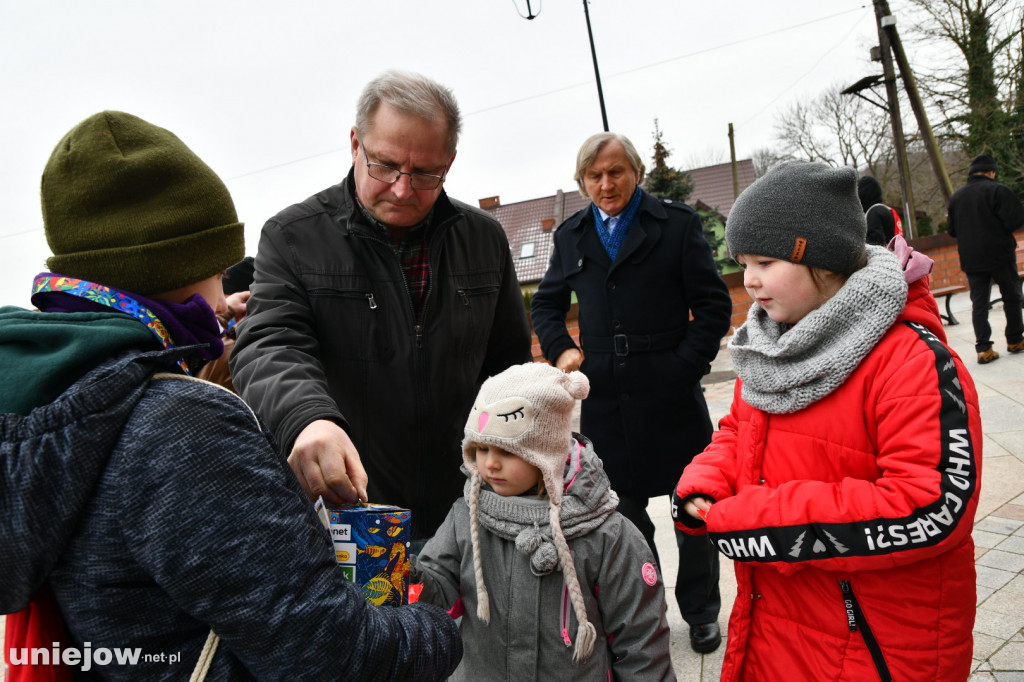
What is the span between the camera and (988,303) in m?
6.73

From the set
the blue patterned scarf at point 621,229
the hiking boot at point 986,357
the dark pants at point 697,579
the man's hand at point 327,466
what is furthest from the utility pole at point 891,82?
the man's hand at point 327,466

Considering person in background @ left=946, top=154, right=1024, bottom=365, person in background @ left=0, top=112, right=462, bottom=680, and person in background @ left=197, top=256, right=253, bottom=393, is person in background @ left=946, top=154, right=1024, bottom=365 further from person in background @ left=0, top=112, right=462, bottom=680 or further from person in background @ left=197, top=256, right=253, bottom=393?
person in background @ left=0, top=112, right=462, bottom=680

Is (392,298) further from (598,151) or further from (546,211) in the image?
(546,211)

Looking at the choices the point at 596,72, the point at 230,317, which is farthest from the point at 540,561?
the point at 596,72

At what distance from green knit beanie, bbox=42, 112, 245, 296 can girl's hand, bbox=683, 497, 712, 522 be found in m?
1.29

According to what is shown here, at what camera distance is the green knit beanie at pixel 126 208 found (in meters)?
1.07

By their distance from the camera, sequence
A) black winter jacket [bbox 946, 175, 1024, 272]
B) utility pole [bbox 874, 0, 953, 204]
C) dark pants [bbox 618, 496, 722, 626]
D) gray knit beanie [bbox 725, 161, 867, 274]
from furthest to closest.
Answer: utility pole [bbox 874, 0, 953, 204] → black winter jacket [bbox 946, 175, 1024, 272] → dark pants [bbox 618, 496, 722, 626] → gray knit beanie [bbox 725, 161, 867, 274]

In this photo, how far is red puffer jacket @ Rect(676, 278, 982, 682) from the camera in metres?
1.44

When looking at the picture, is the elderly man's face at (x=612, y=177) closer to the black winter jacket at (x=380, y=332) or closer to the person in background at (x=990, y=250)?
the black winter jacket at (x=380, y=332)

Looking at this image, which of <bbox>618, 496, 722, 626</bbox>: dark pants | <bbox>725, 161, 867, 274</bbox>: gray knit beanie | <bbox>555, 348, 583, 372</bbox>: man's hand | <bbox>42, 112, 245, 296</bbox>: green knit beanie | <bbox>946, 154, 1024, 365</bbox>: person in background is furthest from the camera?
<bbox>946, 154, 1024, 365</bbox>: person in background

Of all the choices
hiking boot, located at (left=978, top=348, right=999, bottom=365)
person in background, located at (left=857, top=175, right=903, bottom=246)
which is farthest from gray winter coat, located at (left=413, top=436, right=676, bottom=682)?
hiking boot, located at (left=978, top=348, right=999, bottom=365)

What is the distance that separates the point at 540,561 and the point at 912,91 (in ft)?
49.8


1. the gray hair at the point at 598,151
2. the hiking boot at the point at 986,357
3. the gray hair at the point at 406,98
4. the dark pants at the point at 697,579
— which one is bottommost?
the hiking boot at the point at 986,357

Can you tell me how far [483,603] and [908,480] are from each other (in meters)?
1.12
